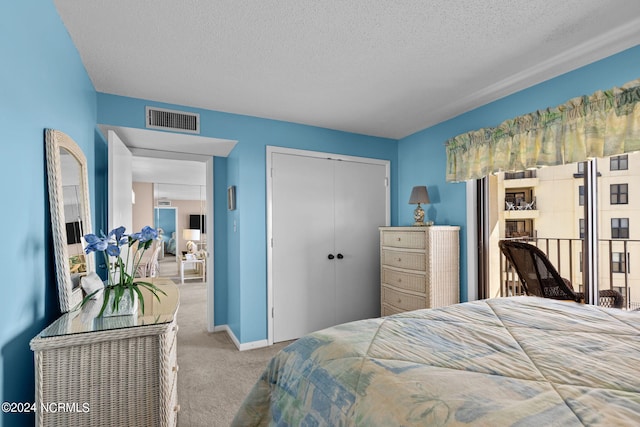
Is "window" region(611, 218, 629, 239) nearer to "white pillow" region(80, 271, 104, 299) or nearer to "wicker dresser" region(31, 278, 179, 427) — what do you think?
"wicker dresser" region(31, 278, 179, 427)

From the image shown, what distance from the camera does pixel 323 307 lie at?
3732 mm

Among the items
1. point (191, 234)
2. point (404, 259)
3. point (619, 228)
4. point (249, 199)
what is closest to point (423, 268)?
point (404, 259)

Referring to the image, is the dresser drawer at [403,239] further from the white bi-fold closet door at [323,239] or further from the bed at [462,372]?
the bed at [462,372]

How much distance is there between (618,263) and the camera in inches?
101

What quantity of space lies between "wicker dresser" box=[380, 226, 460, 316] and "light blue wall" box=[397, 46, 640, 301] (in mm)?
142

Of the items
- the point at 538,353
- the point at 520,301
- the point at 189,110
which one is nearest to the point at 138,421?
the point at 538,353

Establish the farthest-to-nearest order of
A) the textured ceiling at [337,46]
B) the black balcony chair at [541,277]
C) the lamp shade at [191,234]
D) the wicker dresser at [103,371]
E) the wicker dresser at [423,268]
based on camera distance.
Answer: the lamp shade at [191,234] → the wicker dresser at [423,268] → the black balcony chair at [541,277] → the textured ceiling at [337,46] → the wicker dresser at [103,371]

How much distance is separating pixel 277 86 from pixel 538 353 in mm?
2486

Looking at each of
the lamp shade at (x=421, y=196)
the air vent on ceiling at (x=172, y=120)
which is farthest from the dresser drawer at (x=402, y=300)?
the air vent on ceiling at (x=172, y=120)

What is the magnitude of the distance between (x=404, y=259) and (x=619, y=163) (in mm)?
1875

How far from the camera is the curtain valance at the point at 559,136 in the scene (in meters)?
2.00

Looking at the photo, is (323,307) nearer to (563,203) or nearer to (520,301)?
(520,301)

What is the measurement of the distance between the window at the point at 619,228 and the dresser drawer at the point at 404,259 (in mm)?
1439

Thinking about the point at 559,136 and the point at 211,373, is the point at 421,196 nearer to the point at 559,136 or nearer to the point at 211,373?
the point at 559,136
